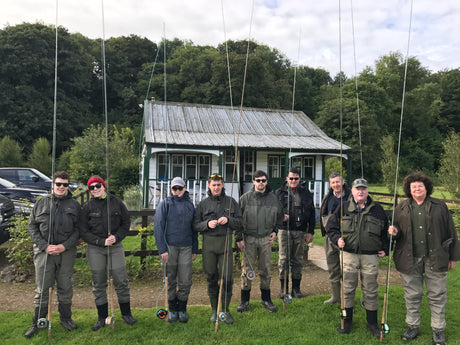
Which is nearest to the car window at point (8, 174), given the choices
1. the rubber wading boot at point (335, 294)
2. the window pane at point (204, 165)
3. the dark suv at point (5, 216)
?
the dark suv at point (5, 216)

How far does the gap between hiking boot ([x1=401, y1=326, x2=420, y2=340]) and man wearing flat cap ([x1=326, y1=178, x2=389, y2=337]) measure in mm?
268

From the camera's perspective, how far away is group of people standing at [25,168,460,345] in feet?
11.1

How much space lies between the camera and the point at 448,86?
44469 mm

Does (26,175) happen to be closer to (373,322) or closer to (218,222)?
(218,222)

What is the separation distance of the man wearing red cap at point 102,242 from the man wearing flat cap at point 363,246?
2.52 m

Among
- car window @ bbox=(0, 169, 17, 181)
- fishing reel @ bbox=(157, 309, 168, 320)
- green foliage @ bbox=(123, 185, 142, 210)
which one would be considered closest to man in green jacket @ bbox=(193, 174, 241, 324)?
fishing reel @ bbox=(157, 309, 168, 320)

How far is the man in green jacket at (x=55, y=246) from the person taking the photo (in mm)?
3527

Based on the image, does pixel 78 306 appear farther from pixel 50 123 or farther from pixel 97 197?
pixel 50 123

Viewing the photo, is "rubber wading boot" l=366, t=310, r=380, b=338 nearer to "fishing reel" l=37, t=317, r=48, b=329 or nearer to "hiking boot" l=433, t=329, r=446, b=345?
"hiking boot" l=433, t=329, r=446, b=345

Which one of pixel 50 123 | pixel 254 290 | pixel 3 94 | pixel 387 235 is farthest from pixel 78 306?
pixel 3 94

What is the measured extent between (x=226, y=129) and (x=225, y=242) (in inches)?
477

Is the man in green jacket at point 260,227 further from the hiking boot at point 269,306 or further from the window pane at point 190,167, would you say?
the window pane at point 190,167

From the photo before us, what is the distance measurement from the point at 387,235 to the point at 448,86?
5133cm

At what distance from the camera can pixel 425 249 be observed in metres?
3.35
